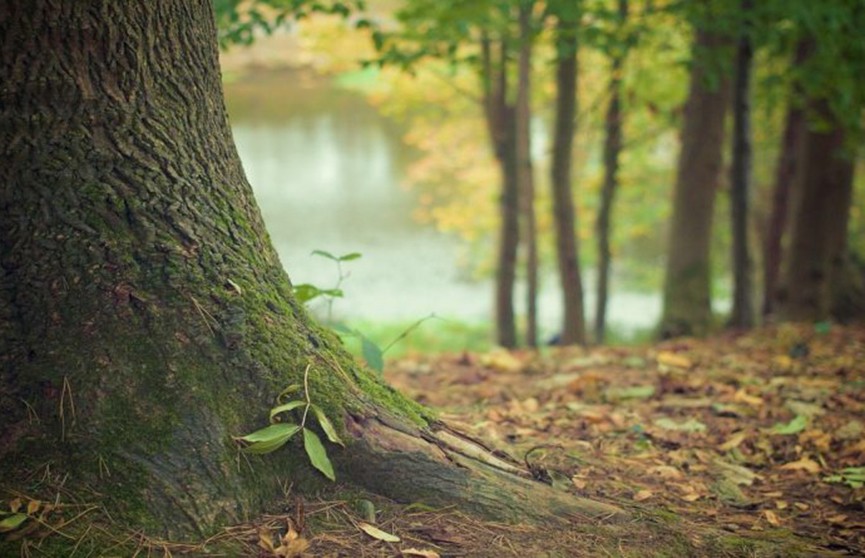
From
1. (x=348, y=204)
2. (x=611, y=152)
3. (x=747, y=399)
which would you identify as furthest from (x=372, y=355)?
(x=348, y=204)

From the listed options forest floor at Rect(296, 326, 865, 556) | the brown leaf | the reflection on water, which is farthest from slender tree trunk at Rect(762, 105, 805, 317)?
the brown leaf

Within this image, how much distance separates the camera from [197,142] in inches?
104

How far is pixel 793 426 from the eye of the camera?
3967 millimetres

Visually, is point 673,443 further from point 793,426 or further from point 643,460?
point 793,426

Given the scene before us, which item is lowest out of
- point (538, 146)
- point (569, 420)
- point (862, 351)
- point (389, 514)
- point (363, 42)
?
point (538, 146)

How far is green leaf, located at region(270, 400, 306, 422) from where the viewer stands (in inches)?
98.8

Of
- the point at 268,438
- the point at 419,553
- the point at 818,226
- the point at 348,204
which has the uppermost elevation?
the point at 268,438

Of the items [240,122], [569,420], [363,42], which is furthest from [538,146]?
[569,420]

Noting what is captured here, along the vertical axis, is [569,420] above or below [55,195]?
below

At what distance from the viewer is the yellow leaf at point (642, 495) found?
9.97 feet

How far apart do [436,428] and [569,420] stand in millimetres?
1179

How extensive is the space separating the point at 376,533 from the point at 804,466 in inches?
75.0

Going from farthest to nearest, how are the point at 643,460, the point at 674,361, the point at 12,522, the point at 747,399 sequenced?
the point at 674,361
the point at 747,399
the point at 643,460
the point at 12,522

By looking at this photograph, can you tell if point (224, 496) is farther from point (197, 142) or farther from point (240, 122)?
point (240, 122)
